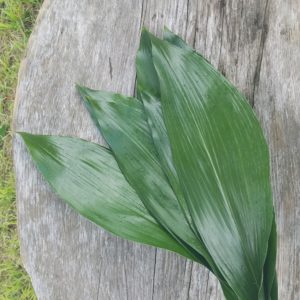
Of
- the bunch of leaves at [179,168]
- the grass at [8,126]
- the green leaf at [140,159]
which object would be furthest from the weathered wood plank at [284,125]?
the grass at [8,126]

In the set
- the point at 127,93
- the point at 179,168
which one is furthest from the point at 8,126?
the point at 179,168

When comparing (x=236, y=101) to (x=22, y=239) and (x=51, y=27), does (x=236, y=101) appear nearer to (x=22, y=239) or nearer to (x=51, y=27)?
(x=51, y=27)

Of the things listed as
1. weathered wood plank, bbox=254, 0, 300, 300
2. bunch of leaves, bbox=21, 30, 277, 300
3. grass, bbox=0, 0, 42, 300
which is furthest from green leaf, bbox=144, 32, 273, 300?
grass, bbox=0, 0, 42, 300

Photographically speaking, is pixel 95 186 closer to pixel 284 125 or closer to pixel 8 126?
pixel 284 125

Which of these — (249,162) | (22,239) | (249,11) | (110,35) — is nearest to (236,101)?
(249,162)

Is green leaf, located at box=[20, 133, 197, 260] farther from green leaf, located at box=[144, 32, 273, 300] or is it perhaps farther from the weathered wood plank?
the weathered wood plank

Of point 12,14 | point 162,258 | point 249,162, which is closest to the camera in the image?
point 249,162

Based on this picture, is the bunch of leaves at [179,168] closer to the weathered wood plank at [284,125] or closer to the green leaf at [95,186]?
the green leaf at [95,186]
